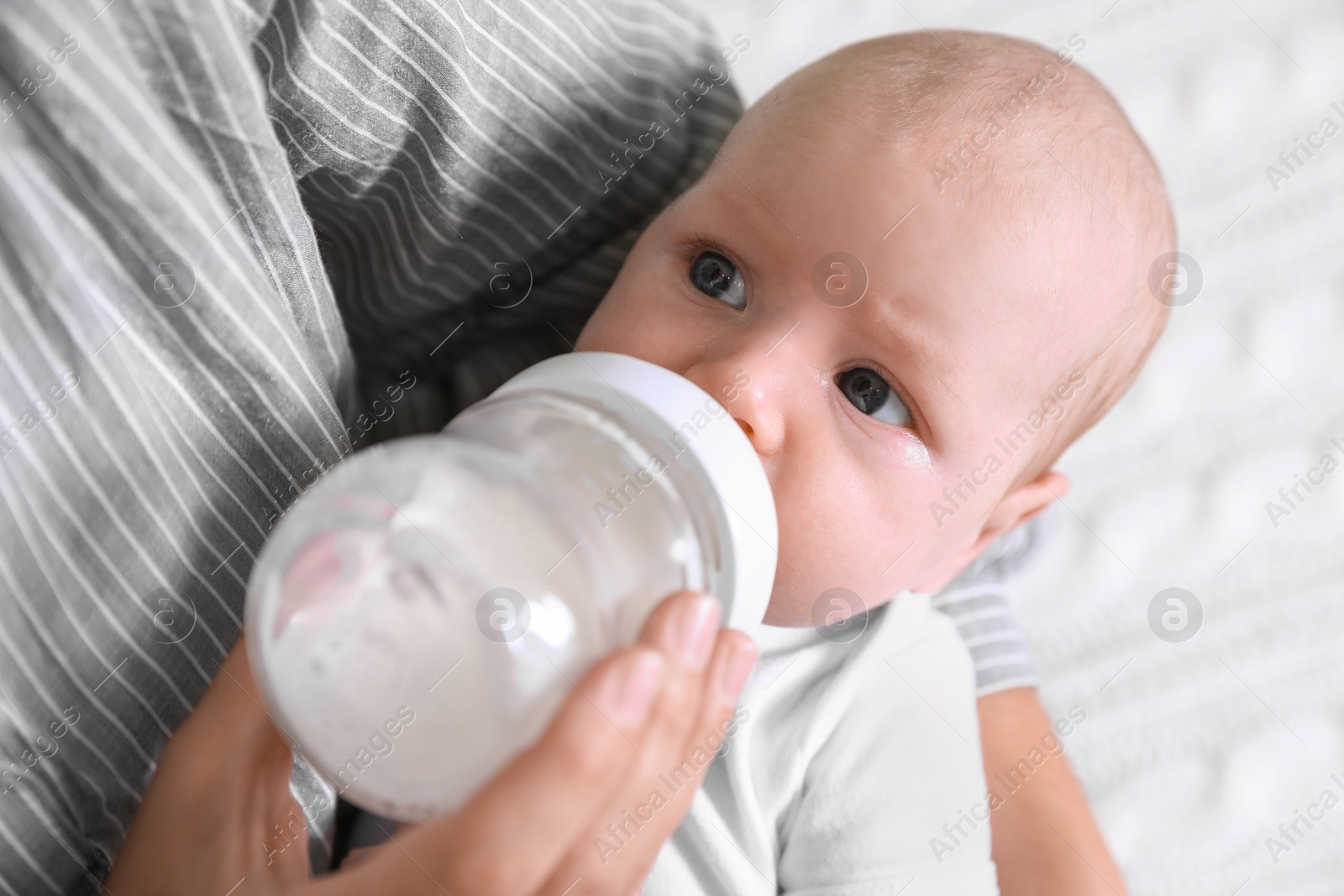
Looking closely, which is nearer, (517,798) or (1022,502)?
(517,798)

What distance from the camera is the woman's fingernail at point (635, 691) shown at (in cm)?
47

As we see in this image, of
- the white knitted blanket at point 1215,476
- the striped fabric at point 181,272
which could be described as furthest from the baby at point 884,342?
the white knitted blanket at point 1215,476

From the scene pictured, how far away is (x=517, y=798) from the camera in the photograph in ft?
1.49

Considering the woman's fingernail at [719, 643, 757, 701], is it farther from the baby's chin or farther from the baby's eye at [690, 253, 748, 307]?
the baby's eye at [690, 253, 748, 307]

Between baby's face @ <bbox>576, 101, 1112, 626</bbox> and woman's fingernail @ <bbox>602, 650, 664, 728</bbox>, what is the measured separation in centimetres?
25

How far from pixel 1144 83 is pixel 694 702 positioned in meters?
1.25

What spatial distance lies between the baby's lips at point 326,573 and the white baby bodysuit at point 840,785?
16.9 inches

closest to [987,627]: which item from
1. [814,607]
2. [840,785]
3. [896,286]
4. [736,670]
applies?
[840,785]

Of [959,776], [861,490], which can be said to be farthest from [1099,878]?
[861,490]

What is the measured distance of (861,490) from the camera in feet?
2.46

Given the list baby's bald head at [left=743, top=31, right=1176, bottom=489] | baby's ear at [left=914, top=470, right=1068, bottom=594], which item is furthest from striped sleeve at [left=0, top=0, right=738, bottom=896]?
baby's ear at [left=914, top=470, right=1068, bottom=594]

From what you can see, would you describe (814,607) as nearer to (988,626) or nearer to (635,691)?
(635,691)

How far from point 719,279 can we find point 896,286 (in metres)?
0.14

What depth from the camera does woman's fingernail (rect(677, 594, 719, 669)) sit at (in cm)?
50
